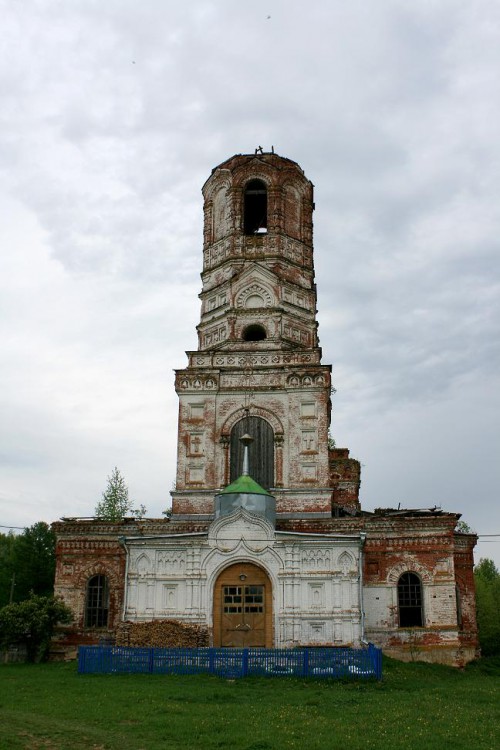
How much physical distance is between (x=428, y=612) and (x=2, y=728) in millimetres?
19107

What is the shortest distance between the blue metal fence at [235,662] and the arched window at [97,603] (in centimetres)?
800

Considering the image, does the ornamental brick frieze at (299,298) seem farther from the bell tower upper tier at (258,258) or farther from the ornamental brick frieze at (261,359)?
the ornamental brick frieze at (261,359)

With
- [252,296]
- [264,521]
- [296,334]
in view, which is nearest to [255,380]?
[296,334]

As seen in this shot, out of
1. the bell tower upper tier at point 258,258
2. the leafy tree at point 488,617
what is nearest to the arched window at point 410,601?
the bell tower upper tier at point 258,258

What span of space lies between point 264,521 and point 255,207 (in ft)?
57.0

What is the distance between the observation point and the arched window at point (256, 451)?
3212cm

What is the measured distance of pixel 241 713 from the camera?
1666 centimetres

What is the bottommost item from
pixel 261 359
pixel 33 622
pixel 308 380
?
pixel 33 622

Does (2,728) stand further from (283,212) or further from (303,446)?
(283,212)

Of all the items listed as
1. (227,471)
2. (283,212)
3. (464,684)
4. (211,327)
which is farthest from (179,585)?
(283,212)

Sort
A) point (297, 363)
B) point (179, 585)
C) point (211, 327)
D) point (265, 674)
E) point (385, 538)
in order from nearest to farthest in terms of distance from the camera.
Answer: point (265, 674), point (179, 585), point (385, 538), point (297, 363), point (211, 327)

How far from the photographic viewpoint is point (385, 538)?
3044cm

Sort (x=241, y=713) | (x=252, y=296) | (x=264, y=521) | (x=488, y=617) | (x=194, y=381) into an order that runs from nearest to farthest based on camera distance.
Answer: (x=241, y=713) → (x=264, y=521) → (x=194, y=381) → (x=252, y=296) → (x=488, y=617)

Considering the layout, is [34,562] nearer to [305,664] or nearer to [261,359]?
[261,359]
